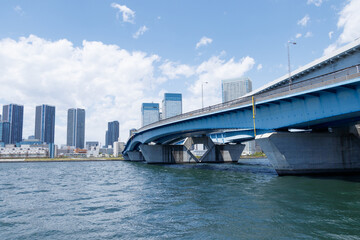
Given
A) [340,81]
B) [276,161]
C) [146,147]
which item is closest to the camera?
[340,81]

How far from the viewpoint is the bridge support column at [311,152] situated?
2886cm

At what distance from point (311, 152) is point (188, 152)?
5249 centimetres

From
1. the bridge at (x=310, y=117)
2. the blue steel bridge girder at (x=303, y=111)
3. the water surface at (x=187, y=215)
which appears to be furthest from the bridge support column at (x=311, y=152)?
the water surface at (x=187, y=215)

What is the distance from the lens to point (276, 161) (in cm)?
2970

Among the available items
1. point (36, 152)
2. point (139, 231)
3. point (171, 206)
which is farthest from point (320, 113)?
point (36, 152)

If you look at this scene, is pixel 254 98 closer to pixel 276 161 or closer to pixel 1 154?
pixel 276 161

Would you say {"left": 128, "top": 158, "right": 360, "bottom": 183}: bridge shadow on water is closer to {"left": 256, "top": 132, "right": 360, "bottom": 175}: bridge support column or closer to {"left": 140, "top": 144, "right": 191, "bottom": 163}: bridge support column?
{"left": 256, "top": 132, "right": 360, "bottom": 175}: bridge support column

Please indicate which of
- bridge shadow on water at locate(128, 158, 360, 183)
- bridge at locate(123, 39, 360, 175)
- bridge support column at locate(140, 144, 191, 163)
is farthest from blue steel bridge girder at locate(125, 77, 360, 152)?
bridge support column at locate(140, 144, 191, 163)

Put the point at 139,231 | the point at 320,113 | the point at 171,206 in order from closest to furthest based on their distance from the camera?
the point at 139,231, the point at 171,206, the point at 320,113

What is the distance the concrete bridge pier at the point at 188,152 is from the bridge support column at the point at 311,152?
46.4 metres

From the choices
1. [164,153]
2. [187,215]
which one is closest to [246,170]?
[187,215]

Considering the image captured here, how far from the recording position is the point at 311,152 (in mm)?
29844

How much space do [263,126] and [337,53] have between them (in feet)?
45.8

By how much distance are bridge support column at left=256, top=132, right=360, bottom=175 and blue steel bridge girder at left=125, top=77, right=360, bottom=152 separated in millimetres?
1589
